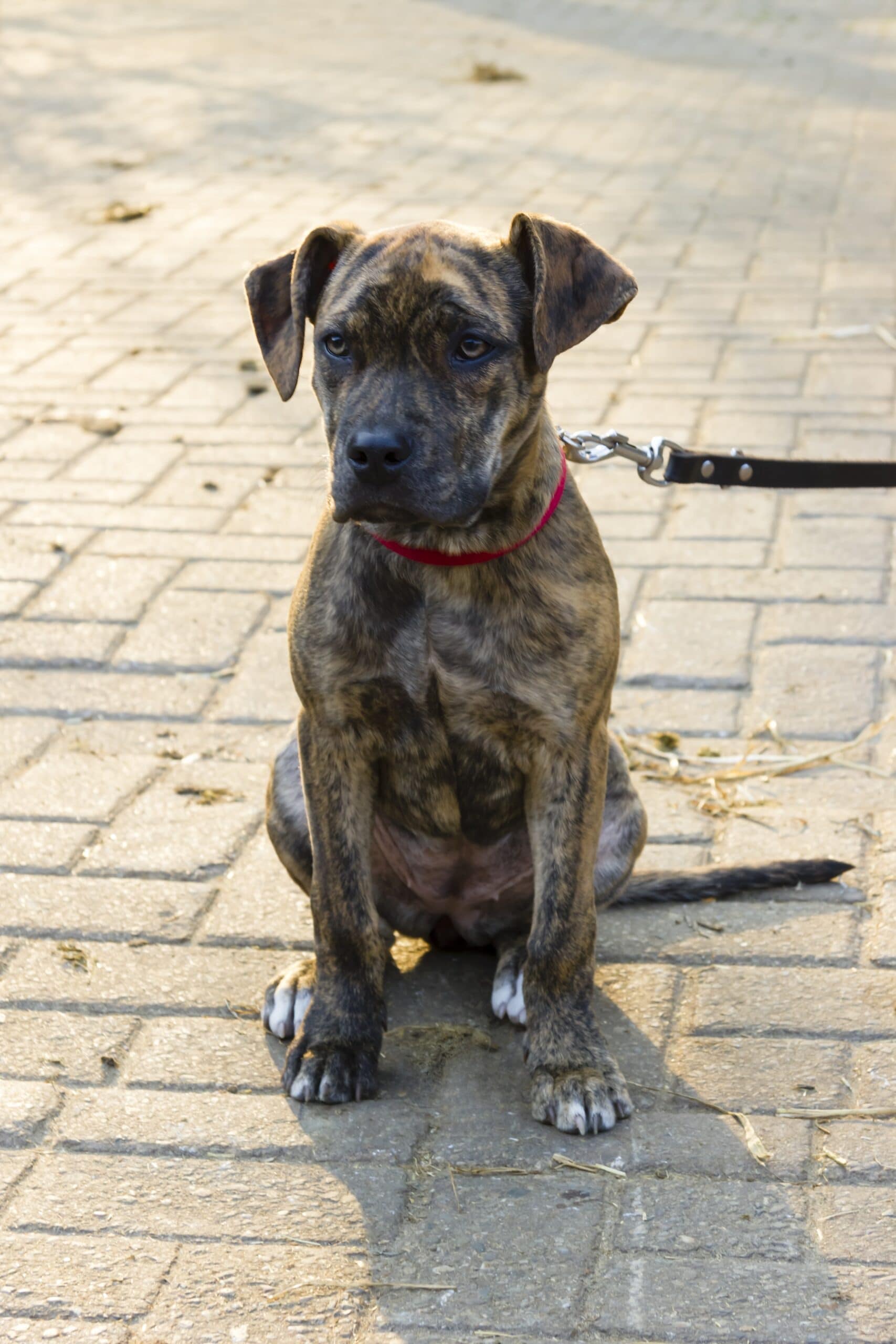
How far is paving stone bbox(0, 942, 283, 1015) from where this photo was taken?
11.3 ft

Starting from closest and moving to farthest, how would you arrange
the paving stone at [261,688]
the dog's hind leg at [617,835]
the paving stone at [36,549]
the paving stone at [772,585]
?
the dog's hind leg at [617,835] → the paving stone at [261,688] → the paving stone at [772,585] → the paving stone at [36,549]

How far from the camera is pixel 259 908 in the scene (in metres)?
3.82

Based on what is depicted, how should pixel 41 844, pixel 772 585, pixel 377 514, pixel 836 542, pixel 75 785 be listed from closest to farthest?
pixel 377 514 → pixel 41 844 → pixel 75 785 → pixel 772 585 → pixel 836 542

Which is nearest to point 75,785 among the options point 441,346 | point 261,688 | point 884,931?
point 261,688

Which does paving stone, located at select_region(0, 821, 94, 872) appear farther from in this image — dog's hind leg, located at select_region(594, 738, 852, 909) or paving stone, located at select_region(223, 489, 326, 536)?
paving stone, located at select_region(223, 489, 326, 536)

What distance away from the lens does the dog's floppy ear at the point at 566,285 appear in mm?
3166

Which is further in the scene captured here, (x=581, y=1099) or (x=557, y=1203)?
(x=581, y=1099)

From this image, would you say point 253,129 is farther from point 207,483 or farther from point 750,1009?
point 750,1009

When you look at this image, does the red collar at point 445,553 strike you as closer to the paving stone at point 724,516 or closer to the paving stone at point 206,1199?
the paving stone at point 206,1199

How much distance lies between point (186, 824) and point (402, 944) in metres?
0.70

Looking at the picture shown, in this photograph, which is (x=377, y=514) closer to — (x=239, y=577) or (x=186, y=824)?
(x=186, y=824)

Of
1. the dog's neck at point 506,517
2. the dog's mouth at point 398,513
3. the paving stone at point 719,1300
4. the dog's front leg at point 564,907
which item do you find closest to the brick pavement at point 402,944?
the paving stone at point 719,1300

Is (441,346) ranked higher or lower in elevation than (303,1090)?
higher

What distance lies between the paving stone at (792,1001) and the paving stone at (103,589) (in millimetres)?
2515
